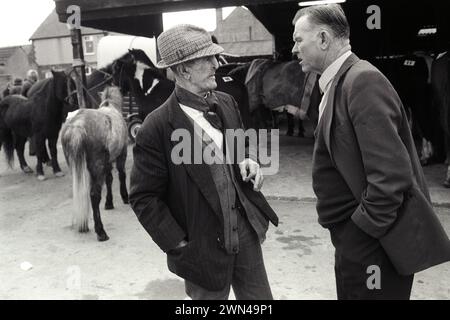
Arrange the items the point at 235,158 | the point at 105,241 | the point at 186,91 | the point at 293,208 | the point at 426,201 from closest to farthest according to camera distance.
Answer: the point at 426,201, the point at 186,91, the point at 235,158, the point at 105,241, the point at 293,208

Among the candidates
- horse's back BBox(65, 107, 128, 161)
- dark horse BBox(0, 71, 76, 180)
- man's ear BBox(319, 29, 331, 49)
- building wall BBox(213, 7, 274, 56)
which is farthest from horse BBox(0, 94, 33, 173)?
building wall BBox(213, 7, 274, 56)

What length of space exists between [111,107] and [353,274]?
516 centimetres

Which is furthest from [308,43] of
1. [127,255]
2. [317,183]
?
[127,255]

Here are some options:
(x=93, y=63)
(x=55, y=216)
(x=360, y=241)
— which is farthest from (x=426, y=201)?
(x=93, y=63)

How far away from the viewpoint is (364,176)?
1.86m

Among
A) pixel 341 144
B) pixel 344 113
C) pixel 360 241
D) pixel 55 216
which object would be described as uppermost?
pixel 344 113

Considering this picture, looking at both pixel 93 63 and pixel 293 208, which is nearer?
pixel 293 208

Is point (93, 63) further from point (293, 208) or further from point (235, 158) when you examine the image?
point (235, 158)

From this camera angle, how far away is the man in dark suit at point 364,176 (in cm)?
172

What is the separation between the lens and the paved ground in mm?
3711

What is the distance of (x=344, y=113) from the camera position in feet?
6.02

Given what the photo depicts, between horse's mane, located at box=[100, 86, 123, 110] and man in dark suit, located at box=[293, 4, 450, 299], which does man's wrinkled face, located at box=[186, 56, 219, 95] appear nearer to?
man in dark suit, located at box=[293, 4, 450, 299]

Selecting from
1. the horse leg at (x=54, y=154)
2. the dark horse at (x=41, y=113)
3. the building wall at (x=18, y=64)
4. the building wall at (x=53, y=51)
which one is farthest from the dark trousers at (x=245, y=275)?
the building wall at (x=18, y=64)

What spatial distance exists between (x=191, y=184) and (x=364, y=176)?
2.87ft
